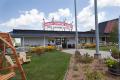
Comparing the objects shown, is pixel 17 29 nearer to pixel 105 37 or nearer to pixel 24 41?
pixel 24 41

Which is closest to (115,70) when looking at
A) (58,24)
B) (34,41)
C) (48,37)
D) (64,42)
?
(34,41)

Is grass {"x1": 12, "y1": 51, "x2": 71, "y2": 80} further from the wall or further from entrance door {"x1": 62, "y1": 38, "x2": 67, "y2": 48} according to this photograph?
entrance door {"x1": 62, "y1": 38, "x2": 67, "y2": 48}

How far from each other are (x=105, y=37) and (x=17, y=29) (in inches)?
905

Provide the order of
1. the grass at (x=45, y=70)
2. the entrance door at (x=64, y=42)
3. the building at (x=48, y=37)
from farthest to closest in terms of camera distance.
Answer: the entrance door at (x=64, y=42), the building at (x=48, y=37), the grass at (x=45, y=70)

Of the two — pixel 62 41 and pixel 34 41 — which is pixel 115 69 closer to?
pixel 34 41

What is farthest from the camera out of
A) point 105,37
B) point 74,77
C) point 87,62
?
point 105,37

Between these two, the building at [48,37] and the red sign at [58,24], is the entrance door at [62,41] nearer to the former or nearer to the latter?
the building at [48,37]

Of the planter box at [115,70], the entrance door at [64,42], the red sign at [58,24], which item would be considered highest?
the red sign at [58,24]

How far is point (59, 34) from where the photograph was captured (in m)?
54.8

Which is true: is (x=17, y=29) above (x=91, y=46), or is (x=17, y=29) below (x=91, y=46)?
above

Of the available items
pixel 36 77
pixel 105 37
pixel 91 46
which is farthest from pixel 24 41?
pixel 36 77

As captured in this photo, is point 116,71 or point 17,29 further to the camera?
point 17,29

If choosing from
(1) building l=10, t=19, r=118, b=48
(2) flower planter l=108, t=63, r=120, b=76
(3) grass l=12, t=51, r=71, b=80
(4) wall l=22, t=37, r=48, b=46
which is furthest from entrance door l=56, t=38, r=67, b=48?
(2) flower planter l=108, t=63, r=120, b=76

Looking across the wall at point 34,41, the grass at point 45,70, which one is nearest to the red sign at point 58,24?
the wall at point 34,41
